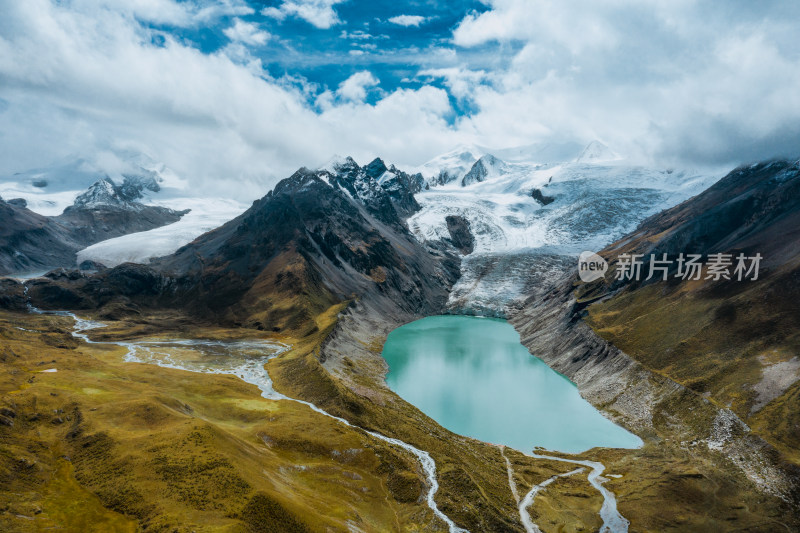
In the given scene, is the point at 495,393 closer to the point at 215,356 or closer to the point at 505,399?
the point at 505,399

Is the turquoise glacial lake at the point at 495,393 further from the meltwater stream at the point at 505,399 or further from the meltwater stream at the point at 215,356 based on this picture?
the meltwater stream at the point at 215,356

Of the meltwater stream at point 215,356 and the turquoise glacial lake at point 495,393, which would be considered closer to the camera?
the turquoise glacial lake at point 495,393

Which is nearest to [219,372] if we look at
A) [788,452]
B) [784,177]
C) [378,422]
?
[378,422]

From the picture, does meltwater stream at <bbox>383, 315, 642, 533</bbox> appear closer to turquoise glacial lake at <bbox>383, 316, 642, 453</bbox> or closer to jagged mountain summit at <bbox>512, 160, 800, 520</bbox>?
turquoise glacial lake at <bbox>383, 316, 642, 453</bbox>

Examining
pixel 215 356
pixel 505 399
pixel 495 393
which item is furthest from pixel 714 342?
pixel 215 356

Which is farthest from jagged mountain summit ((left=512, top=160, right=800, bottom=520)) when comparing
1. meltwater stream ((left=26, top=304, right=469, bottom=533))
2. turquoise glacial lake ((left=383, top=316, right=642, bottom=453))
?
meltwater stream ((left=26, top=304, right=469, bottom=533))

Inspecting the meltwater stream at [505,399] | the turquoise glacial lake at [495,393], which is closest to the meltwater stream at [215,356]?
the meltwater stream at [505,399]

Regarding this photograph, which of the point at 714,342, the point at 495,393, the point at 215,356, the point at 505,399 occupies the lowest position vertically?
the point at 215,356

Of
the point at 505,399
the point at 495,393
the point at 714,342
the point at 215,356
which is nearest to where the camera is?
the point at 714,342
